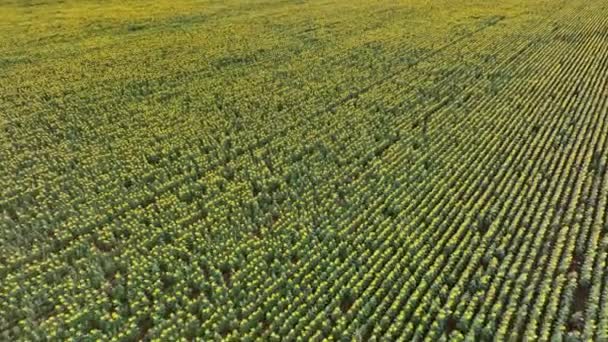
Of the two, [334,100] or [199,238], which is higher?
[334,100]

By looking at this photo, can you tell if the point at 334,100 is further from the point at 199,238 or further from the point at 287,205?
the point at 199,238

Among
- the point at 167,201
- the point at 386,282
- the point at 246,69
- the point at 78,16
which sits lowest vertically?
the point at 386,282

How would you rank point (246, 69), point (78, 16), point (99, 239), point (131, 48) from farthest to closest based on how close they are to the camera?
1. point (78, 16)
2. point (131, 48)
3. point (246, 69)
4. point (99, 239)

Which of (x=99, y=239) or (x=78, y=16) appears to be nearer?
(x=99, y=239)

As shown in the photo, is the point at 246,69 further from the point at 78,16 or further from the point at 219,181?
the point at 78,16

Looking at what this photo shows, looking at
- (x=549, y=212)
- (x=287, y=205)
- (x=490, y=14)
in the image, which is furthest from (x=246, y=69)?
(x=490, y=14)

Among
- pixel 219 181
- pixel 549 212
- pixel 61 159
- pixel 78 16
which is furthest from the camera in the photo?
pixel 78 16

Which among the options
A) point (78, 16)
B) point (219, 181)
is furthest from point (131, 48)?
point (219, 181)
